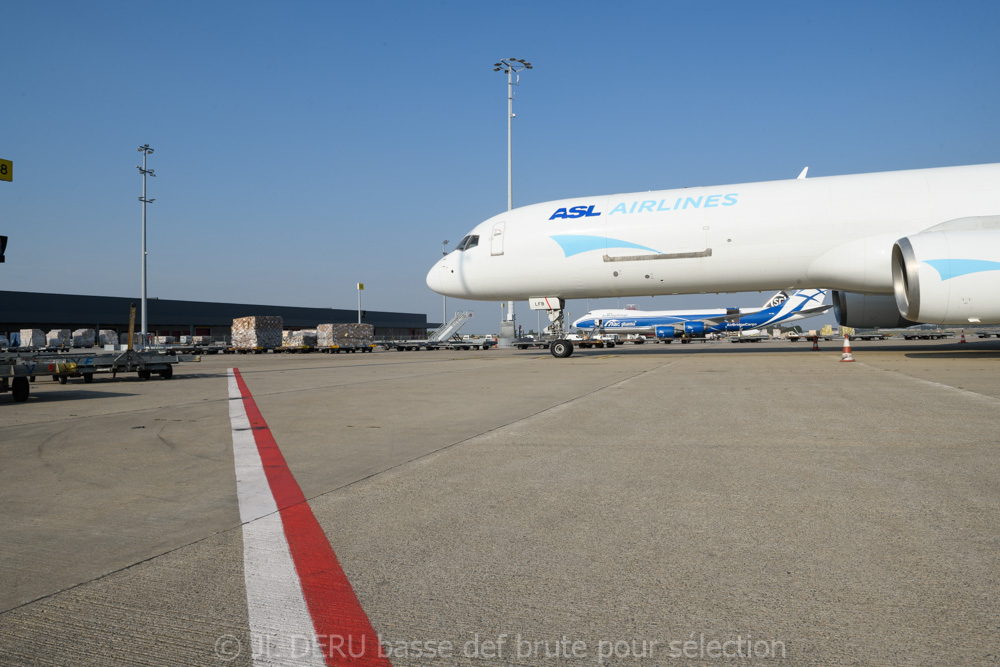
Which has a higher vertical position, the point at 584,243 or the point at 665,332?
the point at 584,243

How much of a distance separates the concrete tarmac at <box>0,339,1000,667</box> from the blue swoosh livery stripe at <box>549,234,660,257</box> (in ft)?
39.9

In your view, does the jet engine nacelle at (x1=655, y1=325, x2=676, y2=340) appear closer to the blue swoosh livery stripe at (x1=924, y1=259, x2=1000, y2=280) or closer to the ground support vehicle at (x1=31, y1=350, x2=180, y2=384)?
the blue swoosh livery stripe at (x1=924, y1=259, x2=1000, y2=280)

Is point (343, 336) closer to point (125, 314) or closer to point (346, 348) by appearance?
point (346, 348)

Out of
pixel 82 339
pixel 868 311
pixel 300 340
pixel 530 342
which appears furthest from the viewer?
pixel 82 339

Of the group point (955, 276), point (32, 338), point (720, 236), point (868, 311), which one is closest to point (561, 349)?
point (720, 236)

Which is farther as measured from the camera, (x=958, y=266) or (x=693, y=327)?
(x=693, y=327)

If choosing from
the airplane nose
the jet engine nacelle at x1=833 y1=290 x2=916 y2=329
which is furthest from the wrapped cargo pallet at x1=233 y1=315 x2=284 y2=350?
the jet engine nacelle at x1=833 y1=290 x2=916 y2=329

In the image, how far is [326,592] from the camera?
94.5 inches

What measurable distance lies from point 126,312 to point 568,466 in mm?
73473

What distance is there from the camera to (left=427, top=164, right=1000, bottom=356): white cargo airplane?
552 inches

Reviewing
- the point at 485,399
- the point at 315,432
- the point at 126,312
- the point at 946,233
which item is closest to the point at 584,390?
the point at 485,399

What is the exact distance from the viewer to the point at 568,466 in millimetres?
4508

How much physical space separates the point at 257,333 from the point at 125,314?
112 feet

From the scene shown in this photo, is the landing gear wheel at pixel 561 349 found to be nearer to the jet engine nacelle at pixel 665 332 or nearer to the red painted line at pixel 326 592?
the red painted line at pixel 326 592
